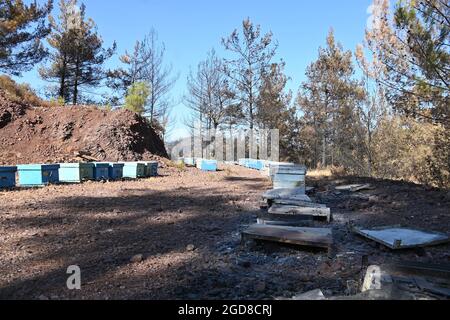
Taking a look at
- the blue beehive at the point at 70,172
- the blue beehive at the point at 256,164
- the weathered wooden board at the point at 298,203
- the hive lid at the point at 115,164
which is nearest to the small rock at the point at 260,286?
the weathered wooden board at the point at 298,203

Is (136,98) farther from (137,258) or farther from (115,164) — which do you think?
(137,258)

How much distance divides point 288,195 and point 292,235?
3.52 m

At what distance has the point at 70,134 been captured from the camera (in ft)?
69.4

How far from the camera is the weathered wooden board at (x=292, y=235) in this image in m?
5.17

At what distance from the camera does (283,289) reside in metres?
4.04

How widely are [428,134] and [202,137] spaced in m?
24.7

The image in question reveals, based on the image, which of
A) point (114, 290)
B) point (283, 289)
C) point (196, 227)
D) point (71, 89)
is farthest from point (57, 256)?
point (71, 89)

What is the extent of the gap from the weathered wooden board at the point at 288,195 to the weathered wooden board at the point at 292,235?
2.68m

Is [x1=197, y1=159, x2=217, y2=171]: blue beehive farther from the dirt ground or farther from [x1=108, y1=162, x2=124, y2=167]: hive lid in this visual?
the dirt ground


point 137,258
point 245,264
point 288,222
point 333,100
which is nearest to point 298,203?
point 288,222

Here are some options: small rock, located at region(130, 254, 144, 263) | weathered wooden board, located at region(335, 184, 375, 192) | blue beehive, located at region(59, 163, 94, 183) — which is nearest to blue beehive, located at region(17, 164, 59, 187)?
blue beehive, located at region(59, 163, 94, 183)

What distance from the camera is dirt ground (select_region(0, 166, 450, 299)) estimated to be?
4.09 metres

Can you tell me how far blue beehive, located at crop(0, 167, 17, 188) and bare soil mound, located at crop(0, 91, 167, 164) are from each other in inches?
217
